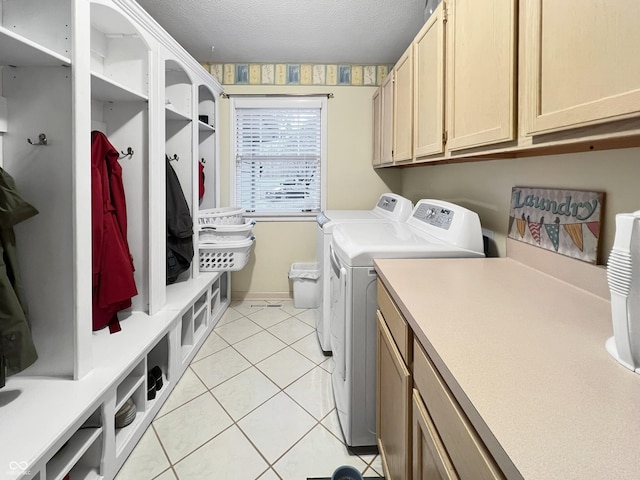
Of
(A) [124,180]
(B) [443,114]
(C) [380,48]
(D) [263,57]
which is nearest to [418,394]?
(B) [443,114]

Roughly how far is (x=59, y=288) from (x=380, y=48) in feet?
9.69

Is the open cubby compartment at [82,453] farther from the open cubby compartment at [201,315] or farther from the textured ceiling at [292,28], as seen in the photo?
the textured ceiling at [292,28]

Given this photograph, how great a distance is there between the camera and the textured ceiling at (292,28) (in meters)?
2.30

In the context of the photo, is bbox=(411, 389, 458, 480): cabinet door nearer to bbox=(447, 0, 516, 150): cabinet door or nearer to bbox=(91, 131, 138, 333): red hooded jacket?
bbox=(447, 0, 516, 150): cabinet door

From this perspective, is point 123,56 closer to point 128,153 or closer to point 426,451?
point 128,153

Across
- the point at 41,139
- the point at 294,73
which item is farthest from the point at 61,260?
the point at 294,73

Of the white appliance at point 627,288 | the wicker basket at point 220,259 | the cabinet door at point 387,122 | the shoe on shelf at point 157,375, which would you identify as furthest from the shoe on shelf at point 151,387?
the cabinet door at point 387,122

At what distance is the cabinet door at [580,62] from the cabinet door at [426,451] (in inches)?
29.4

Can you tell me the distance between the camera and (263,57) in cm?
320

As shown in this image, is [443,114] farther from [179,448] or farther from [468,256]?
[179,448]

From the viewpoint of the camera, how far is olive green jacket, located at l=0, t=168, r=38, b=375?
1109 mm

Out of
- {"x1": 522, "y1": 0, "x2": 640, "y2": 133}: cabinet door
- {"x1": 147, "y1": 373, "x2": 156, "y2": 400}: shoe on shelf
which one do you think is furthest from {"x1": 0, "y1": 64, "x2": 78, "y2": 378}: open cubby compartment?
{"x1": 522, "y1": 0, "x2": 640, "y2": 133}: cabinet door

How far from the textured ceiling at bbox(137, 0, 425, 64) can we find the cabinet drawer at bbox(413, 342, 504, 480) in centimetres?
239

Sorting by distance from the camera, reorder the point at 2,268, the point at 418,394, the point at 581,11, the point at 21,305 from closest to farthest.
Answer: the point at 581,11
the point at 418,394
the point at 2,268
the point at 21,305
